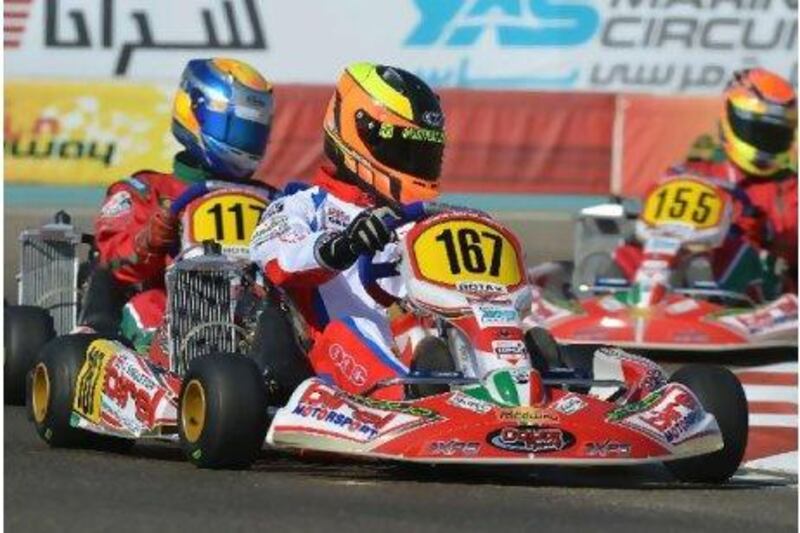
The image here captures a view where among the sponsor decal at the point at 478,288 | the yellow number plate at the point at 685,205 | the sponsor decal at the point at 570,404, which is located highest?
the sponsor decal at the point at 478,288

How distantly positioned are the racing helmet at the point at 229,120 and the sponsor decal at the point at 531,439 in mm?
3161

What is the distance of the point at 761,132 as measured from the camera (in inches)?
562

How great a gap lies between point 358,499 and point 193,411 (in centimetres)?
92

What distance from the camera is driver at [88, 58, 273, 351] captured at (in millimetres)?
10406

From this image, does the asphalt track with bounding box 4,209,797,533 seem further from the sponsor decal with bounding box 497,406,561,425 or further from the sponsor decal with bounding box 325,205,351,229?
the sponsor decal with bounding box 325,205,351,229

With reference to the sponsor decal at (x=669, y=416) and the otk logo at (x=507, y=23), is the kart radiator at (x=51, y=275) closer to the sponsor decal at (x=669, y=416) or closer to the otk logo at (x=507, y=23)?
the sponsor decal at (x=669, y=416)

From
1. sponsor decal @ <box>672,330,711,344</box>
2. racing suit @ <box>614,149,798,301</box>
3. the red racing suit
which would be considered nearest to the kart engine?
the red racing suit

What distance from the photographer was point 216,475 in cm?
786

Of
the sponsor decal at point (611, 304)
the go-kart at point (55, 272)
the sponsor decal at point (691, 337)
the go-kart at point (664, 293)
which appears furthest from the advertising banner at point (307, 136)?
the go-kart at point (55, 272)

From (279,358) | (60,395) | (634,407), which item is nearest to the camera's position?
(634,407)

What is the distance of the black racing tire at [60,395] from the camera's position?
8867mm

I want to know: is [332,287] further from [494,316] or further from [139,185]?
[139,185]

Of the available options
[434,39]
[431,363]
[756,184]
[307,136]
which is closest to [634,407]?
[431,363]

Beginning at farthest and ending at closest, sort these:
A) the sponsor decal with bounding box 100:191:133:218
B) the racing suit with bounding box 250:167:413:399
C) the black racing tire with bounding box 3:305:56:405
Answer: the sponsor decal with bounding box 100:191:133:218 < the black racing tire with bounding box 3:305:56:405 < the racing suit with bounding box 250:167:413:399
